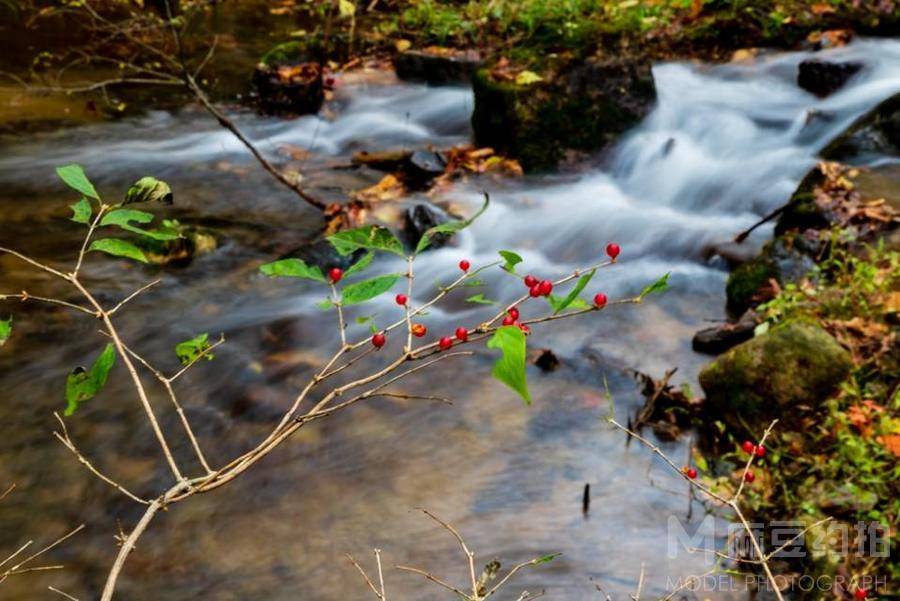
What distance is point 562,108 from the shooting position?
6.75 m

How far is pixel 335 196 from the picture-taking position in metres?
6.55

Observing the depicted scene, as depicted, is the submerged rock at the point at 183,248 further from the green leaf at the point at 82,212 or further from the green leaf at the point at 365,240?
the green leaf at the point at 365,240

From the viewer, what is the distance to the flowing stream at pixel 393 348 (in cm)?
303

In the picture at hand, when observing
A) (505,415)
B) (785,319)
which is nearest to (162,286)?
(505,415)

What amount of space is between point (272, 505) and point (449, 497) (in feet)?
2.71

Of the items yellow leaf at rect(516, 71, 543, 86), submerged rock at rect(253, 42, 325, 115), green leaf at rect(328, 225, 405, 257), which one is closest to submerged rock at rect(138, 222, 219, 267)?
yellow leaf at rect(516, 71, 543, 86)

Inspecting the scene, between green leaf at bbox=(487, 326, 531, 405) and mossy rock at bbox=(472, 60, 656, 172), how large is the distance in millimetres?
5993

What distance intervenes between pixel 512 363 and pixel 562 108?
616 centimetres

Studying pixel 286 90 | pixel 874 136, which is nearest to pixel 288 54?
pixel 286 90

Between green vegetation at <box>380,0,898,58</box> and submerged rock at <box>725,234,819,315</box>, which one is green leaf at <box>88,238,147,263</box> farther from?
green vegetation at <box>380,0,898,58</box>

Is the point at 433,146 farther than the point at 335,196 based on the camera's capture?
Yes

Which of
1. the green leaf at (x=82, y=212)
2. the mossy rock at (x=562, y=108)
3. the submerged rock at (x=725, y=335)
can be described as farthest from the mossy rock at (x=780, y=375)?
the mossy rock at (x=562, y=108)

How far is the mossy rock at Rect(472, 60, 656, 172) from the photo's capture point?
674 centimetres

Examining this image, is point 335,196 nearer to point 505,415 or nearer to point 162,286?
point 162,286
